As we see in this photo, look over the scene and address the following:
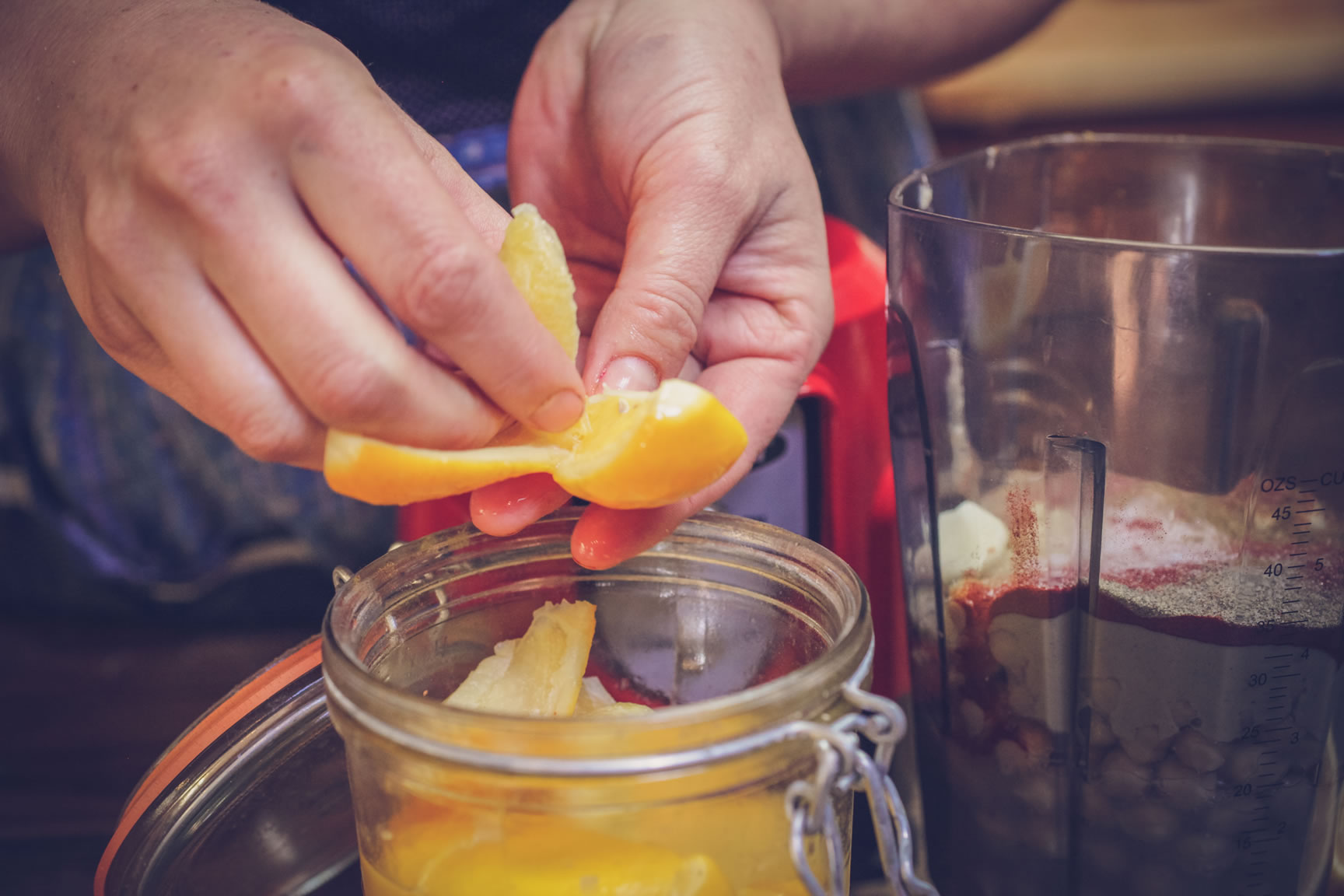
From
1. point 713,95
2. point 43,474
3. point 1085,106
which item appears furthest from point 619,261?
point 1085,106

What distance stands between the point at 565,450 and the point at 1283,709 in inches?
12.5

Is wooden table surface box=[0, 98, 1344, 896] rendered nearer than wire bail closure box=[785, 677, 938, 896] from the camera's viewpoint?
No

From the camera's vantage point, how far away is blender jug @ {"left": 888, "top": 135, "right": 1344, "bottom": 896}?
16.3 inches

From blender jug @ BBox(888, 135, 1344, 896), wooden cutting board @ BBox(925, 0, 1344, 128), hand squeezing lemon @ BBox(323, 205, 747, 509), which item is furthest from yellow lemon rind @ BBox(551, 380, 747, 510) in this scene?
wooden cutting board @ BBox(925, 0, 1344, 128)

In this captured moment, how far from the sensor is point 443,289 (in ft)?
1.12

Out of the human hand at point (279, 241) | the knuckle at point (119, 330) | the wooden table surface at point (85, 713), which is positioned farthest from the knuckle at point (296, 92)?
the wooden table surface at point (85, 713)

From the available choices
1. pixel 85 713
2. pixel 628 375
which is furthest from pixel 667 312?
pixel 85 713

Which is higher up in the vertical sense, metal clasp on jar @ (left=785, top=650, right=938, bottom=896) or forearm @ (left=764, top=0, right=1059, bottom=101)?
forearm @ (left=764, top=0, right=1059, bottom=101)

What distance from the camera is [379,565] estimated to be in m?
0.42

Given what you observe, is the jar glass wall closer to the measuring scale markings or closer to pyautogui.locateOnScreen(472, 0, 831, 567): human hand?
pyautogui.locateOnScreen(472, 0, 831, 567): human hand

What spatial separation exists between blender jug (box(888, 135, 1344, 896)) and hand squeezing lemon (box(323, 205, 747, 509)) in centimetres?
15

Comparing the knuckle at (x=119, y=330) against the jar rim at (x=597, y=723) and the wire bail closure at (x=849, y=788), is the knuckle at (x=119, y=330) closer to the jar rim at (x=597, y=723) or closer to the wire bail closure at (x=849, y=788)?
the jar rim at (x=597, y=723)

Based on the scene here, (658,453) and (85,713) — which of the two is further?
(85,713)

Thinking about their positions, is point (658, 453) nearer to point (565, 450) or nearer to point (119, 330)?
point (565, 450)
